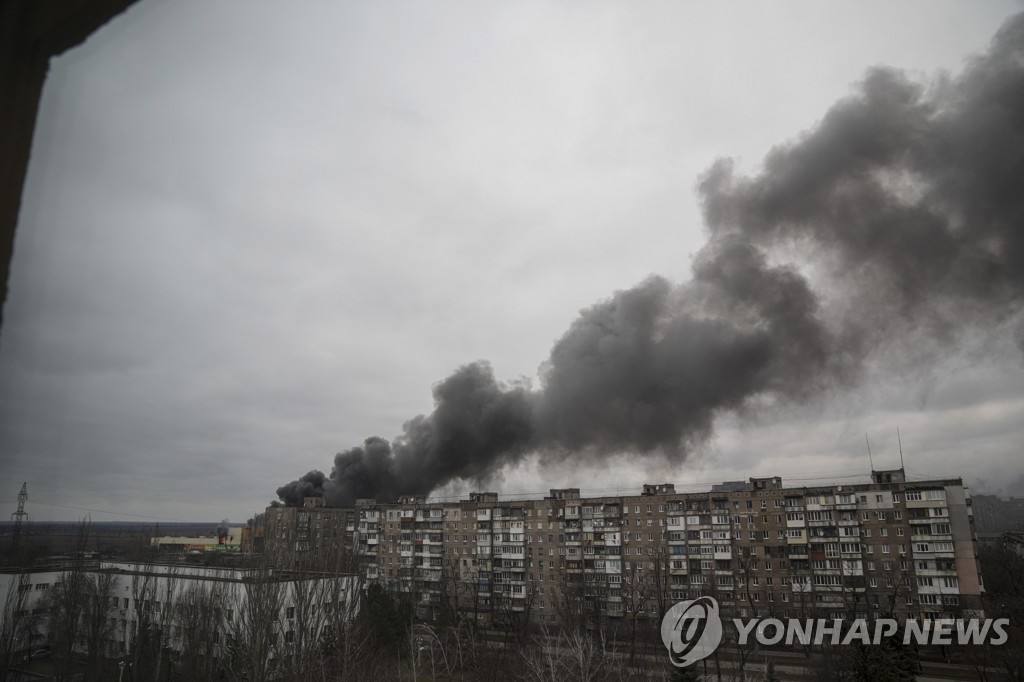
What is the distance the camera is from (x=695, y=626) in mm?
24531

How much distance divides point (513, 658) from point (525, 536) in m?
15.7

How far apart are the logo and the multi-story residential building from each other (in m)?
1.78

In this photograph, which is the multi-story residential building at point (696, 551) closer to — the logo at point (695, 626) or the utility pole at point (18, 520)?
the logo at point (695, 626)

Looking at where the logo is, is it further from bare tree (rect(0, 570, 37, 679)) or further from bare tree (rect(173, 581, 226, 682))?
bare tree (rect(0, 570, 37, 679))

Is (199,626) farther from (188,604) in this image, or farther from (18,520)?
(18,520)

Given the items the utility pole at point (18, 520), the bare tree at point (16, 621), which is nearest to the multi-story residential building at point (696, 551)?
the bare tree at point (16, 621)

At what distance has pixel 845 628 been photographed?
24.6m

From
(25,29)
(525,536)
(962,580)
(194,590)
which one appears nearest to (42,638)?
(194,590)

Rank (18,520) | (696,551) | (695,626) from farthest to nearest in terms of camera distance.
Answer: (696,551) → (695,626) → (18,520)

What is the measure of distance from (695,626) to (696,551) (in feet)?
35.8

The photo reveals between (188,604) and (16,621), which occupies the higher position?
(16,621)

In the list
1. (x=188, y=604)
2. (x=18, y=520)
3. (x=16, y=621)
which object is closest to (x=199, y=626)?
(x=188, y=604)

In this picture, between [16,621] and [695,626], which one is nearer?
[16,621]

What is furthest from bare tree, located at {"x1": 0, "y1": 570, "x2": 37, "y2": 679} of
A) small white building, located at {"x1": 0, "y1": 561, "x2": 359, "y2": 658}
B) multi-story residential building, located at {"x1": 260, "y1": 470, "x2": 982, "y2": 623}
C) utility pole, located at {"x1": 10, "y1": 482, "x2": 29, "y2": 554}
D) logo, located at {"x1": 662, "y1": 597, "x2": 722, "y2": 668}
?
logo, located at {"x1": 662, "y1": 597, "x2": 722, "y2": 668}
